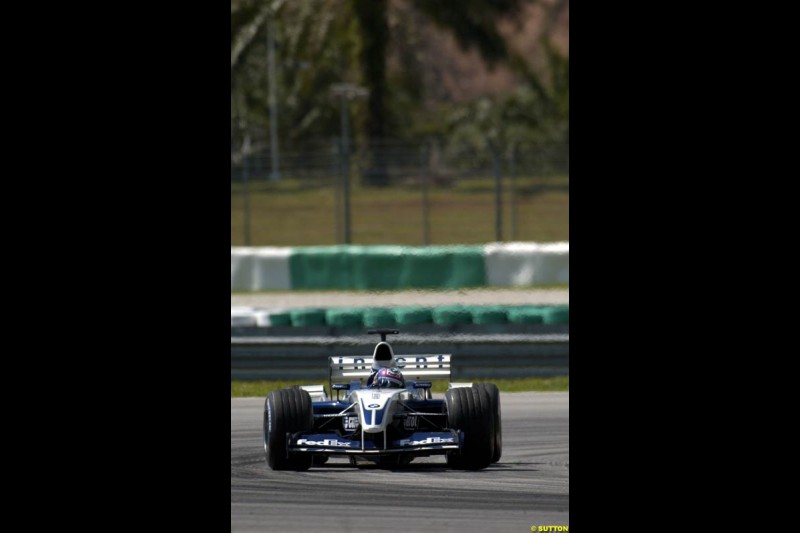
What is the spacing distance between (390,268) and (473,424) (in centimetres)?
1319

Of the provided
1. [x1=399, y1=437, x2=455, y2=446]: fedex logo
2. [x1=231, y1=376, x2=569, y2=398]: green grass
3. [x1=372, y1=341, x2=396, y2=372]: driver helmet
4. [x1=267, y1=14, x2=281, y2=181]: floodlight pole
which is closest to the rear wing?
[x1=372, y1=341, x2=396, y2=372]: driver helmet

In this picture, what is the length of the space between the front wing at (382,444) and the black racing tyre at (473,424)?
0.08 meters

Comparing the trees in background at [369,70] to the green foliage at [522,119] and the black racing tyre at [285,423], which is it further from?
the black racing tyre at [285,423]

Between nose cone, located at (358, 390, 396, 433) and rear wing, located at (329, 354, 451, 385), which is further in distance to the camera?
rear wing, located at (329, 354, 451, 385)

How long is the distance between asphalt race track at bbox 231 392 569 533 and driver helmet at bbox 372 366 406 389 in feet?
1.95

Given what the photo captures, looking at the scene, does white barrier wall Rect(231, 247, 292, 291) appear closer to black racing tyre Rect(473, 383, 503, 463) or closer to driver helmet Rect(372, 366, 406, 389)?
driver helmet Rect(372, 366, 406, 389)

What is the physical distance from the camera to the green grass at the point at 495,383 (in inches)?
575

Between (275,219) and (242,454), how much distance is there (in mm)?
23661

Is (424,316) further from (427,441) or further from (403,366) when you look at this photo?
(427,441)

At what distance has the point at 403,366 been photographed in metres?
10.7

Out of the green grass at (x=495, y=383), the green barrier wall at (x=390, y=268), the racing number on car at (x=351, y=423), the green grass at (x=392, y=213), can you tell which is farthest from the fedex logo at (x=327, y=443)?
the green grass at (x=392, y=213)

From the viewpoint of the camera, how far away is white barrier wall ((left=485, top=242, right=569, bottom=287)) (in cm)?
2288

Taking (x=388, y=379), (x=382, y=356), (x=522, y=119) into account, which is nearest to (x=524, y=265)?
(x=382, y=356)
